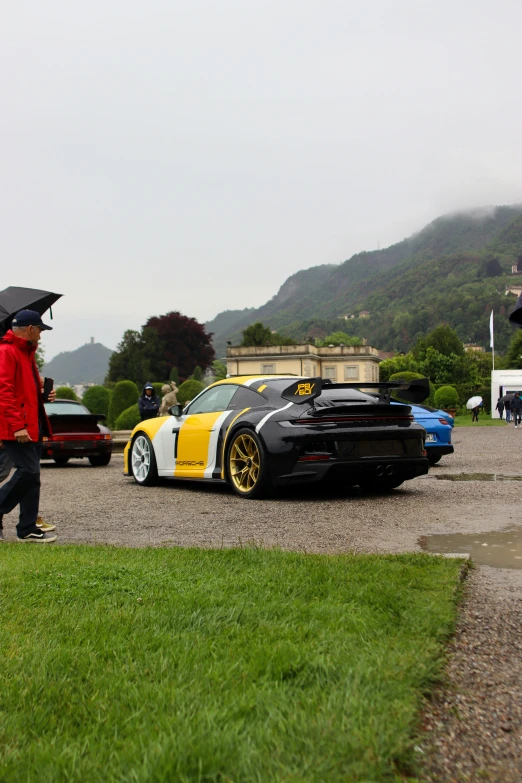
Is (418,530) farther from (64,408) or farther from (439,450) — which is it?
(64,408)

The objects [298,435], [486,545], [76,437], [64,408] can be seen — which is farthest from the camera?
[64,408]

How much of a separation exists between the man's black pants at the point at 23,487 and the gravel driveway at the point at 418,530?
32cm

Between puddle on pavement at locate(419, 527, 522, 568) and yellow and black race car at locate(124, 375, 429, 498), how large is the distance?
2.46m

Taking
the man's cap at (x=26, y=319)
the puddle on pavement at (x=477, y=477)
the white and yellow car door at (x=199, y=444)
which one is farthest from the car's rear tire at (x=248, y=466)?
the puddle on pavement at (x=477, y=477)

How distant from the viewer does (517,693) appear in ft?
9.12

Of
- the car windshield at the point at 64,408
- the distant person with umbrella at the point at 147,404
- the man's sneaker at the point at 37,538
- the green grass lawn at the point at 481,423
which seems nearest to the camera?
the man's sneaker at the point at 37,538

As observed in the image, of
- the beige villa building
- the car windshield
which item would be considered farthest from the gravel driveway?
the beige villa building

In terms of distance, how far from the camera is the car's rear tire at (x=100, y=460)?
55.2 feet

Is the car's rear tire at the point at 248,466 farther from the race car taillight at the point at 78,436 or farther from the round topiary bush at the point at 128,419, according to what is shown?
the round topiary bush at the point at 128,419

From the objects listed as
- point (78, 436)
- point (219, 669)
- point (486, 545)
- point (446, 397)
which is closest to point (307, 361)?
point (446, 397)

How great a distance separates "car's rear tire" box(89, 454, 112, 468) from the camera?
1681 cm

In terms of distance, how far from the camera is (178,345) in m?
96.8

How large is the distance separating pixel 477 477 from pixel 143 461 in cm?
457

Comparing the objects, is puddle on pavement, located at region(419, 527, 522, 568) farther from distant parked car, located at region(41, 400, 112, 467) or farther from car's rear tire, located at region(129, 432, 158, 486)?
distant parked car, located at region(41, 400, 112, 467)
